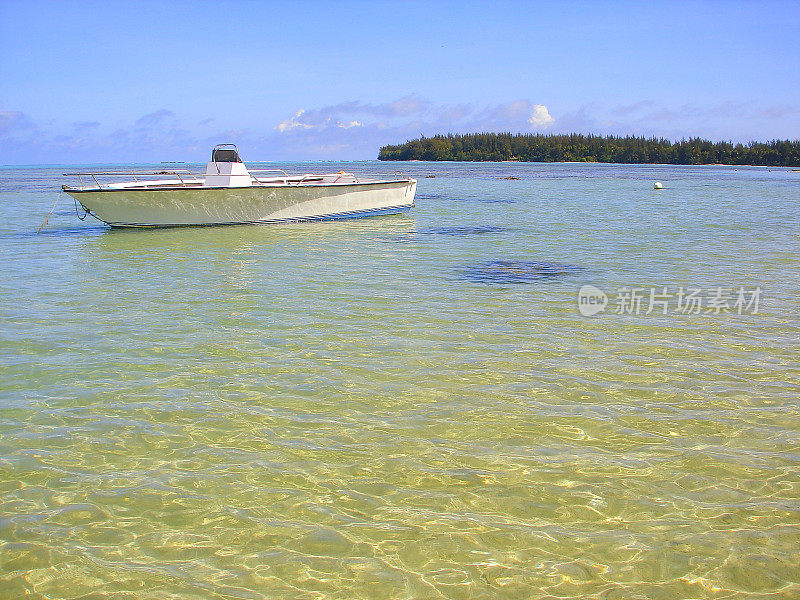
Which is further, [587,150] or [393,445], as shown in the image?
[587,150]

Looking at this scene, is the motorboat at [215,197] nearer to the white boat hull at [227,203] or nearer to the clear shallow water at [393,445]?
the white boat hull at [227,203]

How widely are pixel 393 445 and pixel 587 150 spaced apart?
5719 inches

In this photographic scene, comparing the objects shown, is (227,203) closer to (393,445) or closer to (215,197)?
(215,197)

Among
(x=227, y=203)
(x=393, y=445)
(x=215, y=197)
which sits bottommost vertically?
(x=393, y=445)

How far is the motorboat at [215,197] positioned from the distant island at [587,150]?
116484 mm

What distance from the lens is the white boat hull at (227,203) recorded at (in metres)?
15.4

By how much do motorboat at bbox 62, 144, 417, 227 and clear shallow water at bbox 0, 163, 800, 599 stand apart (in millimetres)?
6945

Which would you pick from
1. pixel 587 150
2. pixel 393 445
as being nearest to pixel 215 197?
pixel 393 445

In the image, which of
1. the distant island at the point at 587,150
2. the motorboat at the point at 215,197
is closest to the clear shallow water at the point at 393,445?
the motorboat at the point at 215,197

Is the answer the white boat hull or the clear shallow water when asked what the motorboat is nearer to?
the white boat hull

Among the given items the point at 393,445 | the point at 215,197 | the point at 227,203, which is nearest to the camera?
the point at 393,445

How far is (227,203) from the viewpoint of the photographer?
643 inches

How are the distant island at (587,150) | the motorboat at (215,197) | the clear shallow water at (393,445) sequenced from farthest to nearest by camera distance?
the distant island at (587,150) → the motorboat at (215,197) → the clear shallow water at (393,445)

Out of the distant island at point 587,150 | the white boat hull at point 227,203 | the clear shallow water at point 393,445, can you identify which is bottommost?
the clear shallow water at point 393,445
